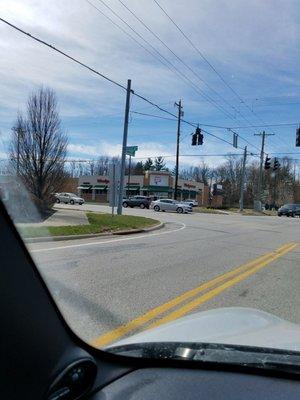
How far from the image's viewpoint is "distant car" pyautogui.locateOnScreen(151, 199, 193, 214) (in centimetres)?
5097

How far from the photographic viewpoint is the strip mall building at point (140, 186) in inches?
3615

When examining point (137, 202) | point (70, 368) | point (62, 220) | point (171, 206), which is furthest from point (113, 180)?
point (137, 202)

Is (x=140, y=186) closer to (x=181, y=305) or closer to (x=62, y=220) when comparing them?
(x=62, y=220)

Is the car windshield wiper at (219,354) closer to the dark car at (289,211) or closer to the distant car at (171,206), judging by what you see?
the distant car at (171,206)

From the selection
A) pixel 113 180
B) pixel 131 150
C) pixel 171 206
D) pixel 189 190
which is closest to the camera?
pixel 113 180

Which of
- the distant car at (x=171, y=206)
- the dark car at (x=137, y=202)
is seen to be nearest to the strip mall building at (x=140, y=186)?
the dark car at (x=137, y=202)

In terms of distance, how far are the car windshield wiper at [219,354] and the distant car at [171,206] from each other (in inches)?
1897

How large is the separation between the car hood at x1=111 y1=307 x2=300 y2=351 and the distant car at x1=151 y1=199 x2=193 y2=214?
4729cm

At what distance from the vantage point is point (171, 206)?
52.3m

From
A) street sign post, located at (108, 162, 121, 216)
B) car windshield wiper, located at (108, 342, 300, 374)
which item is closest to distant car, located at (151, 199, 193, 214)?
street sign post, located at (108, 162, 121, 216)

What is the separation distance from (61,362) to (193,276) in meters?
8.66

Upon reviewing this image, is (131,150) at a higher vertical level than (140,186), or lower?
higher

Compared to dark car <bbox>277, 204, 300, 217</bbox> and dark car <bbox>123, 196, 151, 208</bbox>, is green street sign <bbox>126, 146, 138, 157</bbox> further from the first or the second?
dark car <bbox>277, 204, 300, 217</bbox>

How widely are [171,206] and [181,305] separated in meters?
44.7
